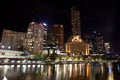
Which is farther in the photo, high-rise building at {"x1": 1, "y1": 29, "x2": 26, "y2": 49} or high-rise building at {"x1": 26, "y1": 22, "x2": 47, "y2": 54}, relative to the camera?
high-rise building at {"x1": 1, "y1": 29, "x2": 26, "y2": 49}

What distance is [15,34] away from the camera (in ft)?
526

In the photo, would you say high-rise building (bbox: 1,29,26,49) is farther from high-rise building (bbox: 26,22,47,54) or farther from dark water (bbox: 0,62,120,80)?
dark water (bbox: 0,62,120,80)

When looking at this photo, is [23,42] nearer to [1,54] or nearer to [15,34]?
[15,34]

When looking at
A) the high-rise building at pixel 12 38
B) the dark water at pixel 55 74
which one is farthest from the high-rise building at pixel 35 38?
the dark water at pixel 55 74

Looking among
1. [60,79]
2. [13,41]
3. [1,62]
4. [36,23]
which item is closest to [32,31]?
[36,23]

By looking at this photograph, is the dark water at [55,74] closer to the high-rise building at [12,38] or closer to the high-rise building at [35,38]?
the high-rise building at [35,38]

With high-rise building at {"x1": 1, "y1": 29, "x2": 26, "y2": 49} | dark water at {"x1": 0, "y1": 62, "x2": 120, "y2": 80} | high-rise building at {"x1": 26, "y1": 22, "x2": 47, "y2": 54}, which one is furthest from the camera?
high-rise building at {"x1": 1, "y1": 29, "x2": 26, "y2": 49}

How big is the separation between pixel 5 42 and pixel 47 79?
131110 millimetres

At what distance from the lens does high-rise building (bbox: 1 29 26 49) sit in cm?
15443

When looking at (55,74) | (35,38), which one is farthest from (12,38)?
(55,74)

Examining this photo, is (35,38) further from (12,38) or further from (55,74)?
(55,74)

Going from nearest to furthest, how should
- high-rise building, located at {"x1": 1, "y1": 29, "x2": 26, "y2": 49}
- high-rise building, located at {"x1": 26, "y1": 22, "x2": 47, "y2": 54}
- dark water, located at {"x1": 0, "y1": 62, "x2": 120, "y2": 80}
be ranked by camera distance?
1. dark water, located at {"x1": 0, "y1": 62, "x2": 120, "y2": 80}
2. high-rise building, located at {"x1": 26, "y1": 22, "x2": 47, "y2": 54}
3. high-rise building, located at {"x1": 1, "y1": 29, "x2": 26, "y2": 49}

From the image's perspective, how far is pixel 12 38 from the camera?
15900cm

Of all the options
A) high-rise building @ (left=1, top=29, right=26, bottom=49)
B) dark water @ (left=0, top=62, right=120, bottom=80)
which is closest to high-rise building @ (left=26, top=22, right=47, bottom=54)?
high-rise building @ (left=1, top=29, right=26, bottom=49)
